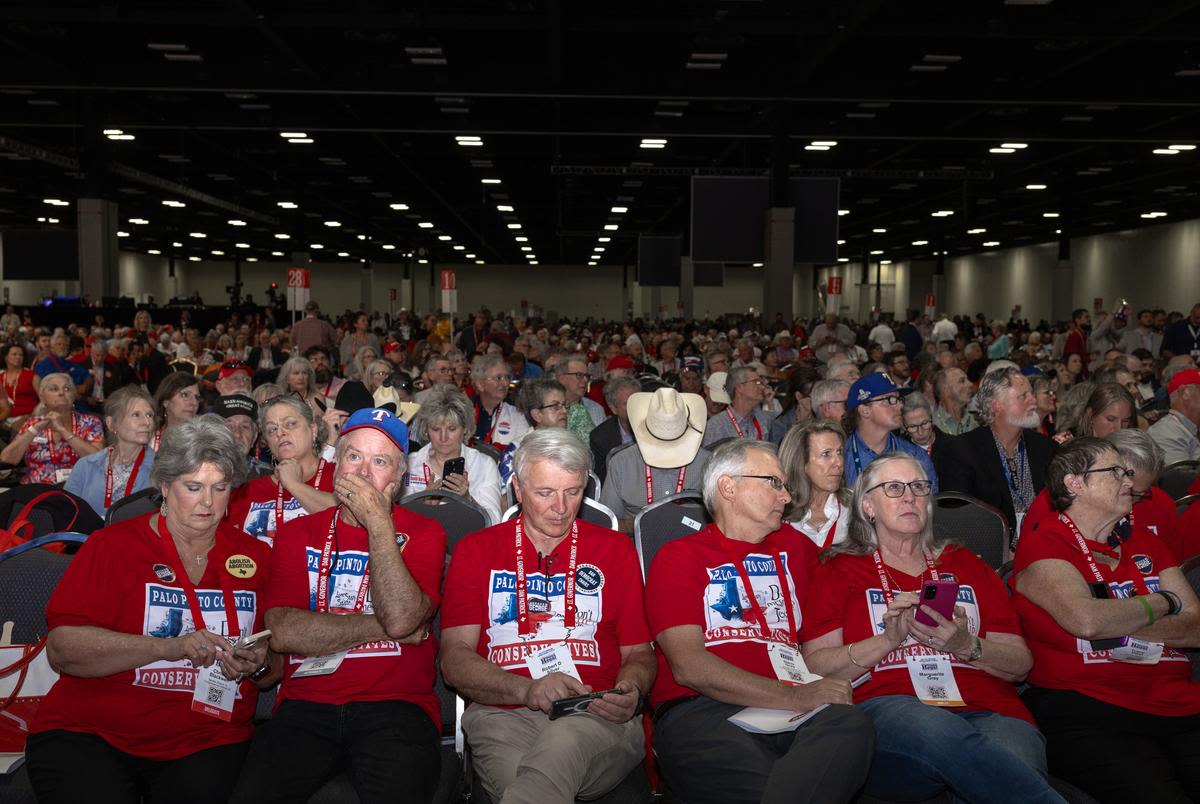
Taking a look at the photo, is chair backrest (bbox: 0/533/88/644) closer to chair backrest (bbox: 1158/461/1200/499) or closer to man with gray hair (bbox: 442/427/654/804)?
man with gray hair (bbox: 442/427/654/804)

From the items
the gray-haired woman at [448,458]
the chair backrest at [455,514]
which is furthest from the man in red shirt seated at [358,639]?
the gray-haired woman at [448,458]

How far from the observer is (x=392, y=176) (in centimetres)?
2720

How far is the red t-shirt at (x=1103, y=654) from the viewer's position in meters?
3.36

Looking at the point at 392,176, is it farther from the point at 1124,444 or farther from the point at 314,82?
the point at 1124,444

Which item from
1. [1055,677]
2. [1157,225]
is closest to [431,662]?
[1055,677]

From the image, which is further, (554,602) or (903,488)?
(903,488)

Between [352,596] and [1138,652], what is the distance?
99.5 inches

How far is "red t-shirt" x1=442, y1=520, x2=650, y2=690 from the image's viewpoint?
331 centimetres

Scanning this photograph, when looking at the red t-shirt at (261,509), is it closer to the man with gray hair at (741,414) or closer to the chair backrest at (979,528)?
the chair backrest at (979,528)

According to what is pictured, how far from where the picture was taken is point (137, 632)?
10.4ft

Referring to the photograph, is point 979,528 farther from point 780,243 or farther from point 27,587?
Result: point 780,243

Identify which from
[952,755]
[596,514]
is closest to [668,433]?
[596,514]

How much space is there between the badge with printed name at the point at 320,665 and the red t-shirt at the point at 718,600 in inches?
39.2

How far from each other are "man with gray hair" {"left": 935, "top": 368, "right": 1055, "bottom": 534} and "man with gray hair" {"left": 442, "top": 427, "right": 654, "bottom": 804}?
2.53 m
